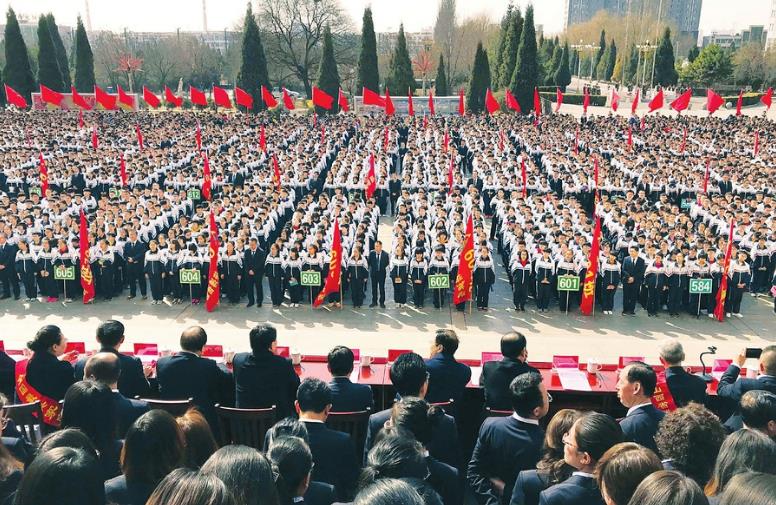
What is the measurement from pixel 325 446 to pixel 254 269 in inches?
316

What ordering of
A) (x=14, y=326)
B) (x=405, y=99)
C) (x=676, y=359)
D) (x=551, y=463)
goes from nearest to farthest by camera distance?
(x=551, y=463) → (x=676, y=359) → (x=14, y=326) → (x=405, y=99)

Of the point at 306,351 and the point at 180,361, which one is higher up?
the point at 180,361

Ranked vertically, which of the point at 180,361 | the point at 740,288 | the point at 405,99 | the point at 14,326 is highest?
the point at 405,99

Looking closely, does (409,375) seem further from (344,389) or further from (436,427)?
(344,389)

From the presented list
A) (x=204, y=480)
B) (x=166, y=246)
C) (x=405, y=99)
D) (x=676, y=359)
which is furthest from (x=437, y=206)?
(x=405, y=99)

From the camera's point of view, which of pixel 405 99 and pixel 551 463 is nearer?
pixel 551 463

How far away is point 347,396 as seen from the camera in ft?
15.9

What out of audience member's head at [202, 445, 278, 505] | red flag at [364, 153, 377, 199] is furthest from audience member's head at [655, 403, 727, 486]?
red flag at [364, 153, 377, 199]

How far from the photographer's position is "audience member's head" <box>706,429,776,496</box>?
114 inches

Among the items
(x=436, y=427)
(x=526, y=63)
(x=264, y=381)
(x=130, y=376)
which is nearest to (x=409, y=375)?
(x=436, y=427)

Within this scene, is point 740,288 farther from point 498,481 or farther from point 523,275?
point 498,481

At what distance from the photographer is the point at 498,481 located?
155 inches

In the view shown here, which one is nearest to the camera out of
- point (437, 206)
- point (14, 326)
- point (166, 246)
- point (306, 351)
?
point (306, 351)

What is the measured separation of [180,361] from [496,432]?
2724mm
